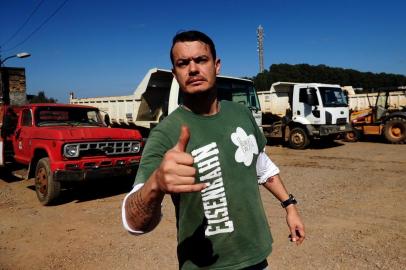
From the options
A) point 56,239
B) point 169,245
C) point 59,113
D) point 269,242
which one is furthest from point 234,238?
point 59,113

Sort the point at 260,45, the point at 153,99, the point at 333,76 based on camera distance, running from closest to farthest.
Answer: the point at 153,99
the point at 260,45
the point at 333,76

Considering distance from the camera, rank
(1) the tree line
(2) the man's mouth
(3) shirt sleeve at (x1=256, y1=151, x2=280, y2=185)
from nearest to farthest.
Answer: (2) the man's mouth, (3) shirt sleeve at (x1=256, y1=151, x2=280, y2=185), (1) the tree line

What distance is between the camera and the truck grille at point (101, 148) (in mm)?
6302

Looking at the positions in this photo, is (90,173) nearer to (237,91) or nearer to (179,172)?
(237,91)

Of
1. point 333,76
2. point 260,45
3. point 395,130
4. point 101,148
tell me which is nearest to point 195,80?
point 101,148

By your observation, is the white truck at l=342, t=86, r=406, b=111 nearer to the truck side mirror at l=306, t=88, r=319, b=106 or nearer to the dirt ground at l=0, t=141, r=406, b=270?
the truck side mirror at l=306, t=88, r=319, b=106

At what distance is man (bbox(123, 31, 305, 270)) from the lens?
1621mm

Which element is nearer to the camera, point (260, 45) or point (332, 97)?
point (332, 97)

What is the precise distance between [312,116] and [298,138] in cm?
116

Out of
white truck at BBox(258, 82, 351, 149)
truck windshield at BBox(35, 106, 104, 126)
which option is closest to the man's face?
truck windshield at BBox(35, 106, 104, 126)

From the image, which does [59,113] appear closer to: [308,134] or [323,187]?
[323,187]

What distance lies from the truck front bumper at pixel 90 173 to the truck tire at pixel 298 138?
342 inches

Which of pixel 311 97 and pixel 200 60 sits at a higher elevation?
pixel 311 97

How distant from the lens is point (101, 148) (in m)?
6.63
